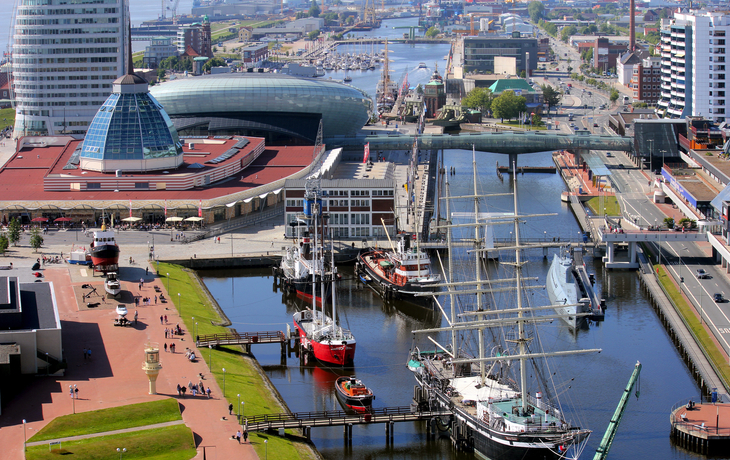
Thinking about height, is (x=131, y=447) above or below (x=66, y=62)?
below

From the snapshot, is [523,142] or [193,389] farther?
[523,142]

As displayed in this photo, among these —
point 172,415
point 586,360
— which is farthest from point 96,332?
point 586,360

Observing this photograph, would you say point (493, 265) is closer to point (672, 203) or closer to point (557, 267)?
point (557, 267)

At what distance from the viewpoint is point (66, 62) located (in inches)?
7269

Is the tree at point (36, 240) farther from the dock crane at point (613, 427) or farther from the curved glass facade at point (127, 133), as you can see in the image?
the dock crane at point (613, 427)

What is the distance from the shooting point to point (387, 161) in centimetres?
16425

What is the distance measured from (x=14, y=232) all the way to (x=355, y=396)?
176ft

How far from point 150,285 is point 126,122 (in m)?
41.7

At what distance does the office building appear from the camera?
176 metres

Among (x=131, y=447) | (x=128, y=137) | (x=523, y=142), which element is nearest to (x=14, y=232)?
(x=128, y=137)

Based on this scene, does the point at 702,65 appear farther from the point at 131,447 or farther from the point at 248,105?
the point at 131,447

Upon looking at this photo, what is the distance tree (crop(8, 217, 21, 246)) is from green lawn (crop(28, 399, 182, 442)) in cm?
4977

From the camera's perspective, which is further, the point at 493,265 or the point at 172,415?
the point at 493,265

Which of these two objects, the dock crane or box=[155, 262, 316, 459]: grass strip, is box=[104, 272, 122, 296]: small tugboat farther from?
the dock crane
